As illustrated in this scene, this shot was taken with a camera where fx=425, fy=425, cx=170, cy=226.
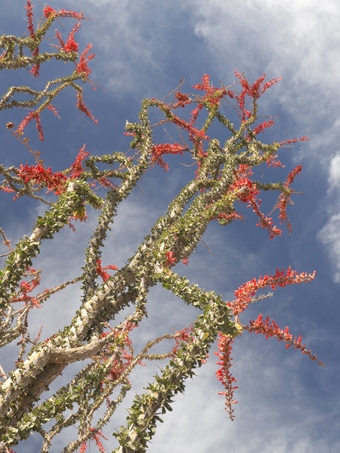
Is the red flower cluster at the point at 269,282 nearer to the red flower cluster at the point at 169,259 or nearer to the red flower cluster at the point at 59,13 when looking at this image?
the red flower cluster at the point at 169,259

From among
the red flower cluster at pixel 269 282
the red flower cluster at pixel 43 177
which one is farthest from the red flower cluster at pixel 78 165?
the red flower cluster at pixel 269 282

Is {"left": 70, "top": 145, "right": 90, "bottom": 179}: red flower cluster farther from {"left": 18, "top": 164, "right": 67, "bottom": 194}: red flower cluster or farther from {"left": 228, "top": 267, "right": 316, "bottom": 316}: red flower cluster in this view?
{"left": 228, "top": 267, "right": 316, "bottom": 316}: red flower cluster

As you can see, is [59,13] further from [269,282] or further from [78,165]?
[269,282]

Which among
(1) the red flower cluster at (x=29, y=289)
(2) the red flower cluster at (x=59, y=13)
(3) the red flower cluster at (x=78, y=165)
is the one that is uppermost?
(2) the red flower cluster at (x=59, y=13)

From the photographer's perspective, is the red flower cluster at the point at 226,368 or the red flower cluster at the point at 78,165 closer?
the red flower cluster at the point at 226,368

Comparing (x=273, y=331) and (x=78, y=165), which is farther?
(x=78, y=165)

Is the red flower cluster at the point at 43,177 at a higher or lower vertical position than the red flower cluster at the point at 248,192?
lower

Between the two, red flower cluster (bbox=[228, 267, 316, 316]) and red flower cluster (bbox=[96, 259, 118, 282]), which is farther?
red flower cluster (bbox=[96, 259, 118, 282])

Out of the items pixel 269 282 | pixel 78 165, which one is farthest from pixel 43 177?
pixel 269 282

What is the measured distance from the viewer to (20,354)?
952 centimetres

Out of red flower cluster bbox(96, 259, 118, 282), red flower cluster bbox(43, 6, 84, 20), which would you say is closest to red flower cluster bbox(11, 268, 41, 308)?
red flower cluster bbox(96, 259, 118, 282)

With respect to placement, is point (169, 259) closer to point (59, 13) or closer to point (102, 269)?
point (102, 269)

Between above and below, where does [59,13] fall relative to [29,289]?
above

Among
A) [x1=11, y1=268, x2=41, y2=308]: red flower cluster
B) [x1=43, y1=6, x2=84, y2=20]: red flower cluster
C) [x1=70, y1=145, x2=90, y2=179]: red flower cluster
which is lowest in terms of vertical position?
[x1=11, y1=268, x2=41, y2=308]: red flower cluster
